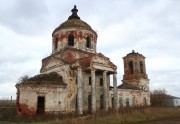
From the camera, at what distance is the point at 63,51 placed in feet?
74.1

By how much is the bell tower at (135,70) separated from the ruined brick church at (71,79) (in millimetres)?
10813

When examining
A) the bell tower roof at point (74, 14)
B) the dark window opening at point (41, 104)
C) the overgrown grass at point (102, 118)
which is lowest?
the overgrown grass at point (102, 118)

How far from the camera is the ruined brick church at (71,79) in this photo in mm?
18969

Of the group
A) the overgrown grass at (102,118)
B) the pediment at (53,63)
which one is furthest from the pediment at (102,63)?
the overgrown grass at (102,118)

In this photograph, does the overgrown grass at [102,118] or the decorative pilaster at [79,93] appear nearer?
the overgrown grass at [102,118]

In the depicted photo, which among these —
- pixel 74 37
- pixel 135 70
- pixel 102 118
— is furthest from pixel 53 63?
pixel 135 70

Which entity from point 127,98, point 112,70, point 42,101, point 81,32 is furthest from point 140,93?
point 42,101

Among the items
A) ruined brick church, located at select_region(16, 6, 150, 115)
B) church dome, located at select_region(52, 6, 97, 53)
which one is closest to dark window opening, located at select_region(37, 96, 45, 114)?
ruined brick church, located at select_region(16, 6, 150, 115)

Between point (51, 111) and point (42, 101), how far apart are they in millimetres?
1708

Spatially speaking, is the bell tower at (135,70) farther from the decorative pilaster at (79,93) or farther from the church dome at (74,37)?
the decorative pilaster at (79,93)

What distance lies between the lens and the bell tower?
3375 cm

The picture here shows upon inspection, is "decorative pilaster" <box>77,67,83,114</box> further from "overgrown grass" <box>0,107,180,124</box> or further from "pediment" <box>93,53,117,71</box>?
"pediment" <box>93,53,117,71</box>

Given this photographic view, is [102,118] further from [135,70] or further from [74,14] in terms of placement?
[135,70]

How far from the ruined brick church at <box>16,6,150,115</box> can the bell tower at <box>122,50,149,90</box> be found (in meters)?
10.8
